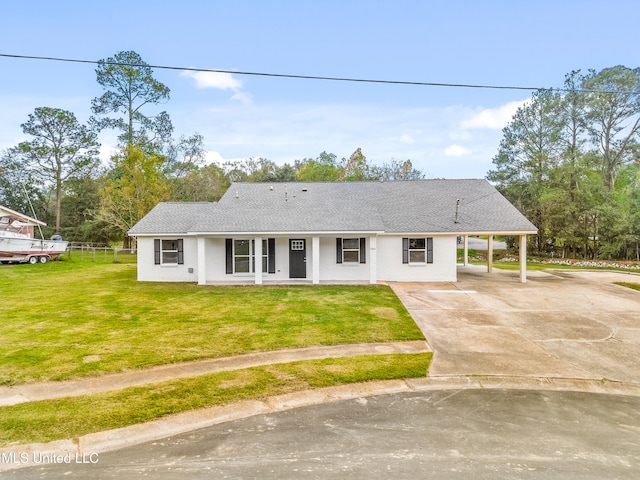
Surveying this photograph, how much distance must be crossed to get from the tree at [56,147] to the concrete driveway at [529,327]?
3530 cm

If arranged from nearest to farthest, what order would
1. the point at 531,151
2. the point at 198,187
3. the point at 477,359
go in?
the point at 477,359 → the point at 531,151 → the point at 198,187

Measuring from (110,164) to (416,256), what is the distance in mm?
31630

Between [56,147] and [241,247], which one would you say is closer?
[241,247]

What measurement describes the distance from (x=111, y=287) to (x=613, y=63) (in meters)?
38.8

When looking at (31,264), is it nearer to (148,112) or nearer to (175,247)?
(175,247)

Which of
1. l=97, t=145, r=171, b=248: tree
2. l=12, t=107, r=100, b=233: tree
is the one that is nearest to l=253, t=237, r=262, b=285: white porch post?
l=97, t=145, r=171, b=248: tree

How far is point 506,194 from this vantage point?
3350 centimetres

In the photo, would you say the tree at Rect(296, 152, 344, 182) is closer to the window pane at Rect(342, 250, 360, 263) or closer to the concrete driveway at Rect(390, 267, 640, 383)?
the window pane at Rect(342, 250, 360, 263)

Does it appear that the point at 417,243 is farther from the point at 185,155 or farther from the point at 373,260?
the point at 185,155

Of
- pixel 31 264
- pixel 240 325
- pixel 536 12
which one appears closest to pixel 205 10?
pixel 240 325

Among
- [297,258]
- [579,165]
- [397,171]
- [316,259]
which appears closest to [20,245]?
[297,258]

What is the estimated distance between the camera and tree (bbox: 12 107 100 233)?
32125mm

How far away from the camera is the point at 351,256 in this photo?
14977 mm

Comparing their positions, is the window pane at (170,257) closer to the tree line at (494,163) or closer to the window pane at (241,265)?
the window pane at (241,265)
